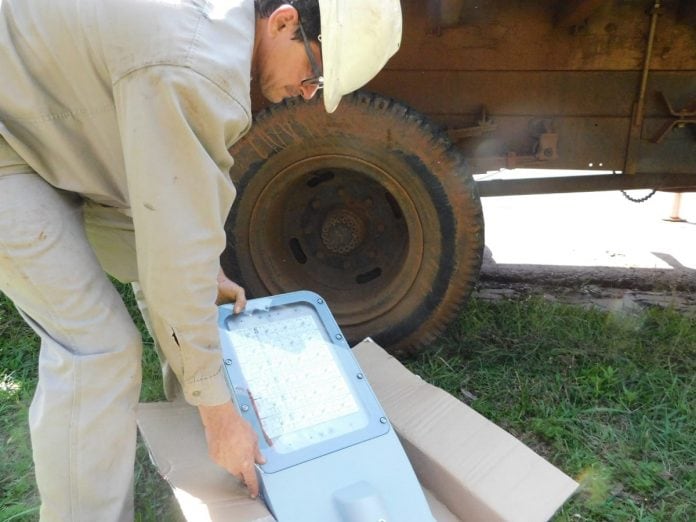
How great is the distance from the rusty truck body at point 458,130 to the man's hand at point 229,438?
46.8 inches

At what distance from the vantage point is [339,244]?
→ 2.82 meters

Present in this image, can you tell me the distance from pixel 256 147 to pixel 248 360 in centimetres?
96

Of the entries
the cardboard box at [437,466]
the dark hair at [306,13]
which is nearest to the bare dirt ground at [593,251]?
the cardboard box at [437,466]

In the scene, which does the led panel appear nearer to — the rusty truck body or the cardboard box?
the cardboard box

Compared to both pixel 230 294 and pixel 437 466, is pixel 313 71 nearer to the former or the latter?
pixel 230 294

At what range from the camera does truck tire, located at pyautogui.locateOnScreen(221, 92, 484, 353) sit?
7.76 ft

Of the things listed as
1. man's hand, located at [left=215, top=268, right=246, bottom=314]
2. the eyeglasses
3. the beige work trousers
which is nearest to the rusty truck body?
man's hand, located at [left=215, top=268, right=246, bottom=314]

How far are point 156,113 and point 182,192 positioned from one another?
0.15 m

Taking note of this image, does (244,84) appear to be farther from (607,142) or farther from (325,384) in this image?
(607,142)

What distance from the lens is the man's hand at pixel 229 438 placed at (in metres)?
1.42

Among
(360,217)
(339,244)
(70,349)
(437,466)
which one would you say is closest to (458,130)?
(360,217)

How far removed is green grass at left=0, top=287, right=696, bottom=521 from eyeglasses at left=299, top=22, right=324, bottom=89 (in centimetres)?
130

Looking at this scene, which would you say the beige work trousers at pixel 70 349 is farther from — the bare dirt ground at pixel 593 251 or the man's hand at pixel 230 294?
the bare dirt ground at pixel 593 251

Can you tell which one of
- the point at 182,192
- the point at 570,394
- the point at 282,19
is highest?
the point at 282,19
